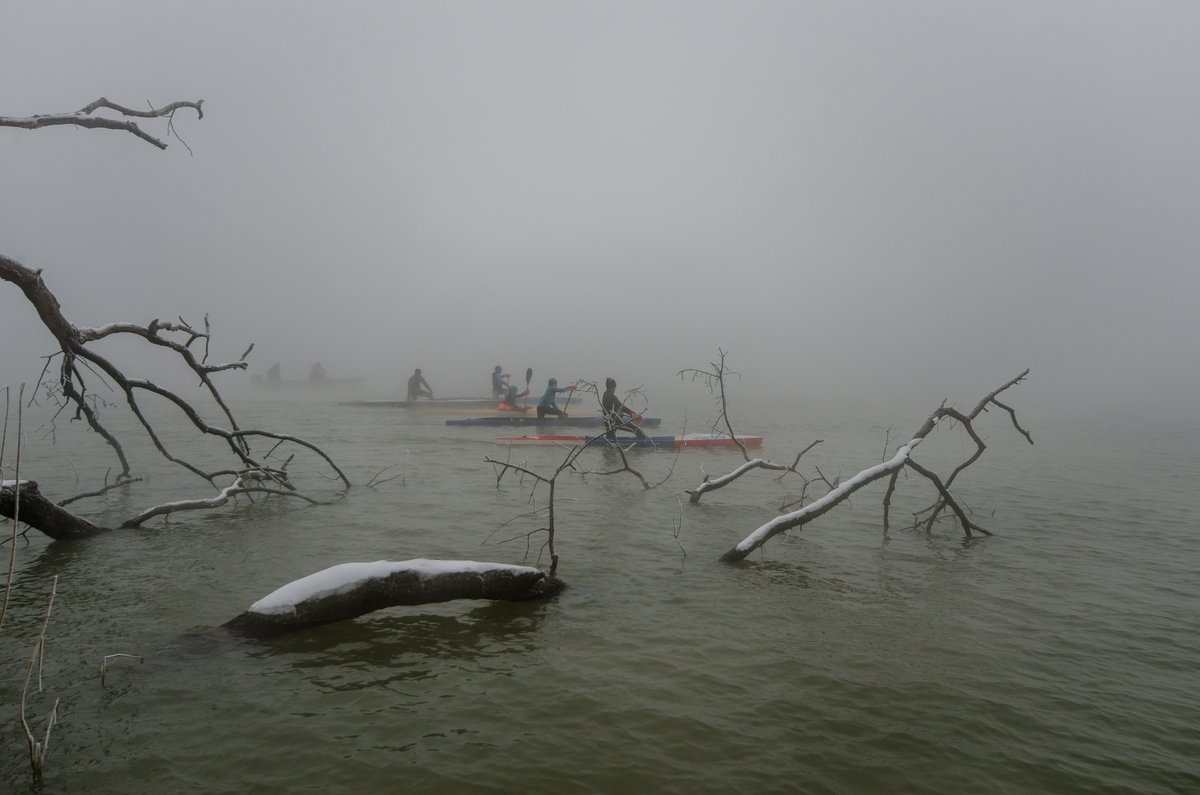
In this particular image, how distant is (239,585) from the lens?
6.80 m

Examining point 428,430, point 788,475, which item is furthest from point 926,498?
point 428,430

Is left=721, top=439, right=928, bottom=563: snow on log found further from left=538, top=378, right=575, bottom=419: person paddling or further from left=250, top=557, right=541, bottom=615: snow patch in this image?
left=538, top=378, right=575, bottom=419: person paddling

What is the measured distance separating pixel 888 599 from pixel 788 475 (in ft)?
26.1

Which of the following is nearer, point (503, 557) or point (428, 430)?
point (503, 557)

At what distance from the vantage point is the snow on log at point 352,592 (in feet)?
17.8

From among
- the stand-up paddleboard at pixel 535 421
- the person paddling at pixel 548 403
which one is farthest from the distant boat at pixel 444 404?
the person paddling at pixel 548 403

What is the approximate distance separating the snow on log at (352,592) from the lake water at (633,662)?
19 centimetres

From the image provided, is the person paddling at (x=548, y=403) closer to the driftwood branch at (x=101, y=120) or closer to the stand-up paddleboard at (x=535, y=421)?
the stand-up paddleboard at (x=535, y=421)

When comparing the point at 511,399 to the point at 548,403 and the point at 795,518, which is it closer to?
the point at 548,403

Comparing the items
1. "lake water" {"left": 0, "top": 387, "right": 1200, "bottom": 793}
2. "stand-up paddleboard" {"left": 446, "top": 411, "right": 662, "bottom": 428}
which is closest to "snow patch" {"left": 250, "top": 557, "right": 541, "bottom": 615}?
"lake water" {"left": 0, "top": 387, "right": 1200, "bottom": 793}

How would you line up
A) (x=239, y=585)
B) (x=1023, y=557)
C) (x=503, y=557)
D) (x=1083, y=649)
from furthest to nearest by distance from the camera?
(x=1023, y=557)
(x=503, y=557)
(x=239, y=585)
(x=1083, y=649)

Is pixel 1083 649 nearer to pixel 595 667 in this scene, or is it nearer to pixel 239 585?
pixel 595 667

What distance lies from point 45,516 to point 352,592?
464cm

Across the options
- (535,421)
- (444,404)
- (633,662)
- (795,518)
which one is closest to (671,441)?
(535,421)
